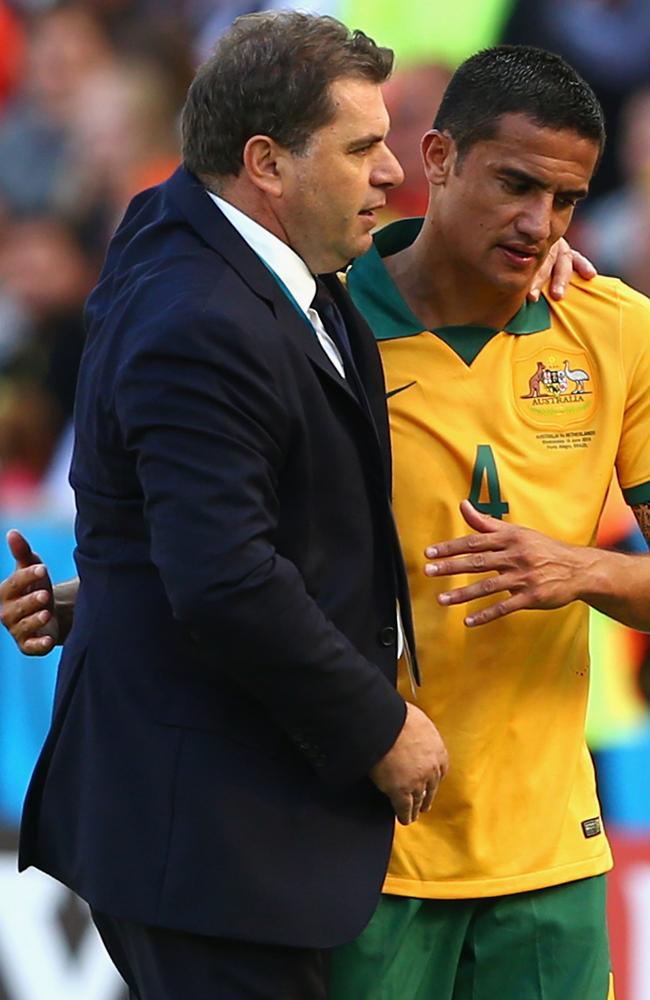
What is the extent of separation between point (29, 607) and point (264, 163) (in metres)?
0.72

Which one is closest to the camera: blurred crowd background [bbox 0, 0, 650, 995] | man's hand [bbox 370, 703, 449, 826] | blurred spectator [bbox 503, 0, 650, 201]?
man's hand [bbox 370, 703, 449, 826]

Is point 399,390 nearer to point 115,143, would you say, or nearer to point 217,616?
point 217,616

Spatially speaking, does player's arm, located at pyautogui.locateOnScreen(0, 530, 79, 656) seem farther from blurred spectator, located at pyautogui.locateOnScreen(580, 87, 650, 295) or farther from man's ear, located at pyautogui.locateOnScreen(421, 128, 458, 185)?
blurred spectator, located at pyautogui.locateOnScreen(580, 87, 650, 295)

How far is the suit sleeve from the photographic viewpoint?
2006 millimetres

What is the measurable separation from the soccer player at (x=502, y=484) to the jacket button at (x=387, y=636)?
0.27 m

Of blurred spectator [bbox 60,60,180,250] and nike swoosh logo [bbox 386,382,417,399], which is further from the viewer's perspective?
blurred spectator [bbox 60,60,180,250]

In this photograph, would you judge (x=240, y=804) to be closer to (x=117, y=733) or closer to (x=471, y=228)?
(x=117, y=733)

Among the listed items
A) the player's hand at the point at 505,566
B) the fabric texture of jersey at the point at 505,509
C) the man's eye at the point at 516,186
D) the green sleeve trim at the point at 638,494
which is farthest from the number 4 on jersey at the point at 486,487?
the man's eye at the point at 516,186

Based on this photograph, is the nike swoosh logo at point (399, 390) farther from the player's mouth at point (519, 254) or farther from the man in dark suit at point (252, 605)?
the man in dark suit at point (252, 605)

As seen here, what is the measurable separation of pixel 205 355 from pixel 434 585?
2.28 ft

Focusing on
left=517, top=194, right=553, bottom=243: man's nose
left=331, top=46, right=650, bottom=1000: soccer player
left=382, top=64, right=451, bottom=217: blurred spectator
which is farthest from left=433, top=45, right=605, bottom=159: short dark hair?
left=382, top=64, right=451, bottom=217: blurred spectator

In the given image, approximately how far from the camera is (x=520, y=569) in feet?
7.87

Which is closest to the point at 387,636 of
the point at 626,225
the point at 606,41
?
the point at 626,225

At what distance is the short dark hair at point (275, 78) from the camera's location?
7.10 feet
